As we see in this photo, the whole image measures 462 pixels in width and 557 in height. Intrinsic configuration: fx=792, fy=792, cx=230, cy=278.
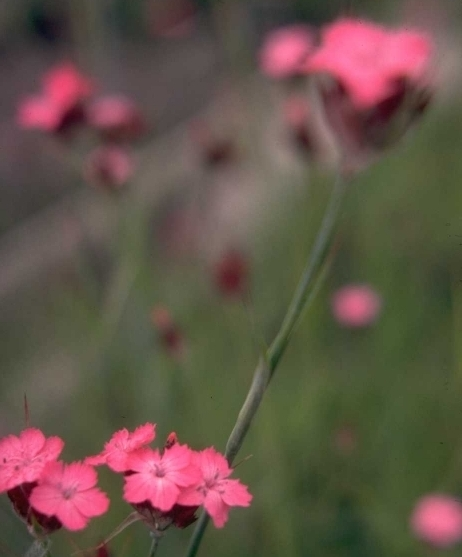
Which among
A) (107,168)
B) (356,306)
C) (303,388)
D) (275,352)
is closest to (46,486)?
(275,352)

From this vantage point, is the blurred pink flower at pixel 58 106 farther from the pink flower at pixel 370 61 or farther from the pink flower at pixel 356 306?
the pink flower at pixel 356 306

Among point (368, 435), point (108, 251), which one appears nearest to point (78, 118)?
point (368, 435)

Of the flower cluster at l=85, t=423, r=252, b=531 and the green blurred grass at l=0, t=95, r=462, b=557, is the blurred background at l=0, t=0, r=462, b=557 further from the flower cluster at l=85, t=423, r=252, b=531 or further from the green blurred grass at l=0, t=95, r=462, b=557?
the flower cluster at l=85, t=423, r=252, b=531

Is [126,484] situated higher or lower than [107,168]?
higher

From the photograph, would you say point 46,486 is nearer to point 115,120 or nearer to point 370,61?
point 370,61

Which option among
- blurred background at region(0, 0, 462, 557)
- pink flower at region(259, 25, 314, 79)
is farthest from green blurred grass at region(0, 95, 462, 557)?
pink flower at region(259, 25, 314, 79)
